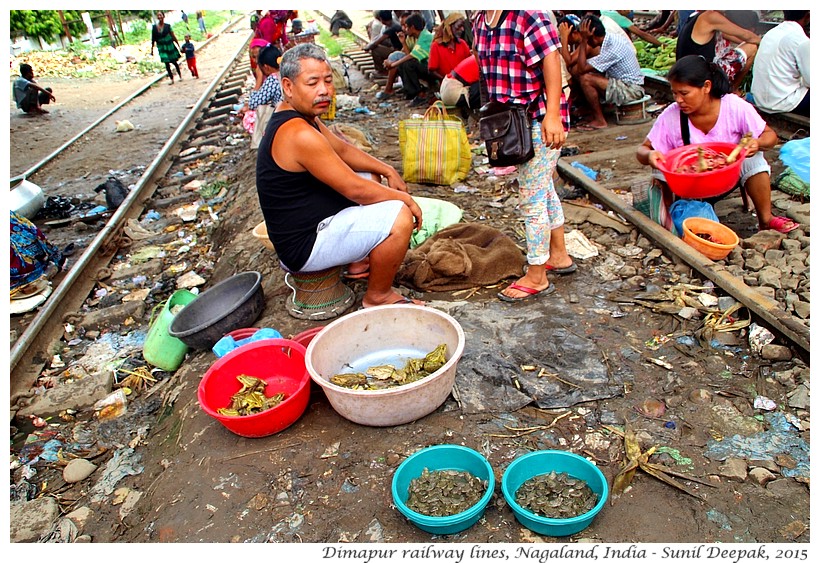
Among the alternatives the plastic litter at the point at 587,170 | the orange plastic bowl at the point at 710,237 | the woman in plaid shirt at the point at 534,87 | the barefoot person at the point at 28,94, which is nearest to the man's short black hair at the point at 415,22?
the plastic litter at the point at 587,170

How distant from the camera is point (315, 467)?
8.50ft

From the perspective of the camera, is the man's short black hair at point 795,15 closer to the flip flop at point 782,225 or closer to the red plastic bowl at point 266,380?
the flip flop at point 782,225

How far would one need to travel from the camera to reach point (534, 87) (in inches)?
126

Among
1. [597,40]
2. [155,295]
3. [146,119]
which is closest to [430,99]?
[597,40]

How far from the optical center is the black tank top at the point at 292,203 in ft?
10.6

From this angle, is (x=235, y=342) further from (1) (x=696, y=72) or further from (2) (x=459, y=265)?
(1) (x=696, y=72)

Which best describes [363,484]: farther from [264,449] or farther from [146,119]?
[146,119]

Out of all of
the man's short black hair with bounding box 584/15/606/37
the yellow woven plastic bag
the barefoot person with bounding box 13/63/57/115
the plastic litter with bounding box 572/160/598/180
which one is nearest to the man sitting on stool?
the man's short black hair with bounding box 584/15/606/37

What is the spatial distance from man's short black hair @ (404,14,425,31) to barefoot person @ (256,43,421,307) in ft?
24.9

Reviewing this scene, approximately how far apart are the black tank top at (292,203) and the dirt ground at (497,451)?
2.04ft

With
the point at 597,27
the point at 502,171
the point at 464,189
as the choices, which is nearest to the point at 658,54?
the point at 597,27
